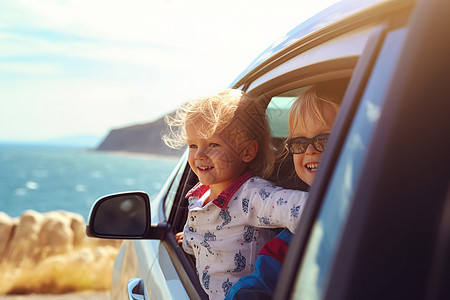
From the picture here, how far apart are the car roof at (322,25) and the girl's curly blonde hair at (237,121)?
0.38ft

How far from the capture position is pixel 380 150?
2.25 feet

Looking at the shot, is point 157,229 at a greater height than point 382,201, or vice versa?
point 382,201

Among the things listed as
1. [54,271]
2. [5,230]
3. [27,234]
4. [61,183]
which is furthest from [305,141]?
[61,183]

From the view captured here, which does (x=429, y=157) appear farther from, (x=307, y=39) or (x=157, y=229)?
(x=157, y=229)

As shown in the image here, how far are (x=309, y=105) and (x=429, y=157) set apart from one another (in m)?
0.96

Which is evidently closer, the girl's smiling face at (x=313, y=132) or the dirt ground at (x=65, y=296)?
the girl's smiling face at (x=313, y=132)

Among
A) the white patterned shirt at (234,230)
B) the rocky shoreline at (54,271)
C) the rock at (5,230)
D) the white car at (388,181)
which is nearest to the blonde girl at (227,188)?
the white patterned shirt at (234,230)

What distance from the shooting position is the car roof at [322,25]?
0.89 metres

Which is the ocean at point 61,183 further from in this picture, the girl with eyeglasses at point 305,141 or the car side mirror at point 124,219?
the girl with eyeglasses at point 305,141

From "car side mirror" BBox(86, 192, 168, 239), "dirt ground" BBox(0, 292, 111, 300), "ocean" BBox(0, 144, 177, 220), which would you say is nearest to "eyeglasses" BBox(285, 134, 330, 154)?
"car side mirror" BBox(86, 192, 168, 239)

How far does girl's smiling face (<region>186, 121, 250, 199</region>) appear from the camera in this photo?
202 cm

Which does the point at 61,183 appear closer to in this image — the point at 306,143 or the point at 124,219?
the point at 124,219

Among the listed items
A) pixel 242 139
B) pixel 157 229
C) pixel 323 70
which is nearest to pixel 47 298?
pixel 157 229

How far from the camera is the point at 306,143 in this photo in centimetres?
165
